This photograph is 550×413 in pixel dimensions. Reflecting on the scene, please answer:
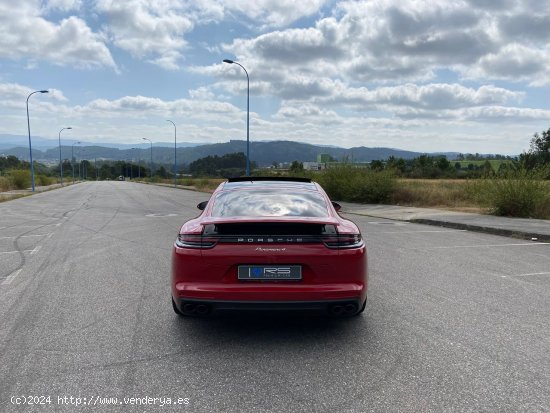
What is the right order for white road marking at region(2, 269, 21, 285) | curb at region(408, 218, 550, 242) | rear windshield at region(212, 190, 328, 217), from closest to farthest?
rear windshield at region(212, 190, 328, 217) < white road marking at region(2, 269, 21, 285) < curb at region(408, 218, 550, 242)

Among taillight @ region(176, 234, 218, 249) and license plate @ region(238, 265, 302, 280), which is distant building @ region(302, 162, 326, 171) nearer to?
taillight @ region(176, 234, 218, 249)

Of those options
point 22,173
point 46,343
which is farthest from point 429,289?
point 22,173

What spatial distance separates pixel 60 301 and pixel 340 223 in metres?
3.59

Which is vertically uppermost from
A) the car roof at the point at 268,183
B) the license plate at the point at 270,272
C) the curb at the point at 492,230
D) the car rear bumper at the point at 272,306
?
the car roof at the point at 268,183

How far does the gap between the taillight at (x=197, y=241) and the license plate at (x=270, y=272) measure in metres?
0.36

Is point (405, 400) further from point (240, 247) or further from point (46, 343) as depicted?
point (46, 343)

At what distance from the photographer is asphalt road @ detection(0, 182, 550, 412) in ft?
10.7

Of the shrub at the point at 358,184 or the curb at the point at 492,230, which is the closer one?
the curb at the point at 492,230

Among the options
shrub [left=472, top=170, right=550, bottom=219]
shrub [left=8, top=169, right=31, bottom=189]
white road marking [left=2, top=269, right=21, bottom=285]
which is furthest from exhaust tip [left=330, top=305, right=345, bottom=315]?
shrub [left=8, top=169, right=31, bottom=189]

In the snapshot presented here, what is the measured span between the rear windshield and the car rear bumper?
2.88 feet

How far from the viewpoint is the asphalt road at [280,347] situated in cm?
326

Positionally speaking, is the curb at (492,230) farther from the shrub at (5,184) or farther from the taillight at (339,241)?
the shrub at (5,184)

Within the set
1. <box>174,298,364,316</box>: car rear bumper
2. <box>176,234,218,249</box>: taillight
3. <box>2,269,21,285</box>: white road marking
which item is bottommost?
<box>2,269,21,285</box>: white road marking

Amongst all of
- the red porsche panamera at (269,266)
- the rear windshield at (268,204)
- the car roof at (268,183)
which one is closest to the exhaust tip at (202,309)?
the red porsche panamera at (269,266)
